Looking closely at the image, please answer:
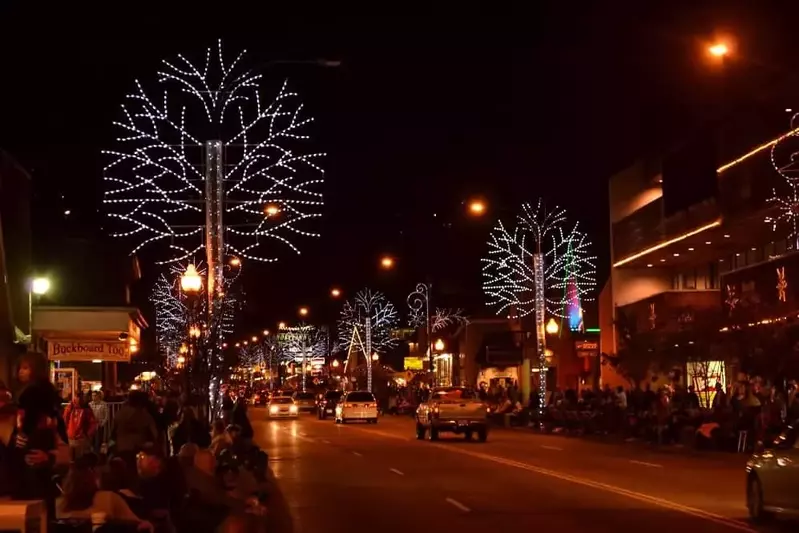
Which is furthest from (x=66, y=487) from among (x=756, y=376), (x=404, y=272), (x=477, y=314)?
(x=404, y=272)

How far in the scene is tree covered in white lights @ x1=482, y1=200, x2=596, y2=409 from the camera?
48.6 m

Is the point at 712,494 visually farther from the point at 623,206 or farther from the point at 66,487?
the point at 623,206

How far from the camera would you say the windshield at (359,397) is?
5966cm

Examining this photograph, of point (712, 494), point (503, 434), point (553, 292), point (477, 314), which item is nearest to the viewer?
point (712, 494)

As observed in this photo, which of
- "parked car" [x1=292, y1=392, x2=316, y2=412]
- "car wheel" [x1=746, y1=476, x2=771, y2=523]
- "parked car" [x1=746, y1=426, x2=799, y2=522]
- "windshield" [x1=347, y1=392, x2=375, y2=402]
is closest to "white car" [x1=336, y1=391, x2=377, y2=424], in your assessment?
"windshield" [x1=347, y1=392, x2=375, y2=402]

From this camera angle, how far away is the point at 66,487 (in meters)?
9.76

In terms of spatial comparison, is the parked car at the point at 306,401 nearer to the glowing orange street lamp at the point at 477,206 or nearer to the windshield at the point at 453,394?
the windshield at the point at 453,394

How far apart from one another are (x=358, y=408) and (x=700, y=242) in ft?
68.8

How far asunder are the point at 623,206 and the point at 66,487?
1857 inches

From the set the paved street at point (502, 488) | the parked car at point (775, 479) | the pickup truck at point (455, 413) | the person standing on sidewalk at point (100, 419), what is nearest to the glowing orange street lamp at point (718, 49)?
the parked car at point (775, 479)

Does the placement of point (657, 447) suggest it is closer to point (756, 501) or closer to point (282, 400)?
point (756, 501)

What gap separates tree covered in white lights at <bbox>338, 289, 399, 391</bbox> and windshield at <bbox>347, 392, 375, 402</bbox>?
99.0ft

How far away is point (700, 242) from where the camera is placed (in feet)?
147

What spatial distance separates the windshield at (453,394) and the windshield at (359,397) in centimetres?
1901
